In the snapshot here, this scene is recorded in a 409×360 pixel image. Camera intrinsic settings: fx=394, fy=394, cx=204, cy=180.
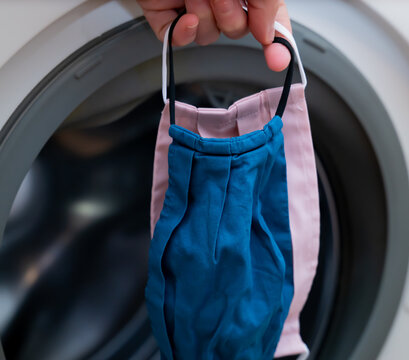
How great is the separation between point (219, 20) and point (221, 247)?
22cm

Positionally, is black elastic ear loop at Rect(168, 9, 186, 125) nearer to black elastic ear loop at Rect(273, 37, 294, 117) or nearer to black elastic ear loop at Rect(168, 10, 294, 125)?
black elastic ear loop at Rect(168, 10, 294, 125)

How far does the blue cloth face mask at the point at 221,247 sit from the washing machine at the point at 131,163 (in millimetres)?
71

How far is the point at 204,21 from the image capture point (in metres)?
0.38

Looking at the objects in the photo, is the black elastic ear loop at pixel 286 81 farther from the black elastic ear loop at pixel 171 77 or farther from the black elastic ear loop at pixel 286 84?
the black elastic ear loop at pixel 171 77

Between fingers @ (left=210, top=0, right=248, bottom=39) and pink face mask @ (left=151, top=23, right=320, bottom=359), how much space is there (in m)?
0.08

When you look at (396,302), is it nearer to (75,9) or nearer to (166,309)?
(166,309)

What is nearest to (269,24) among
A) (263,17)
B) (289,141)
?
(263,17)

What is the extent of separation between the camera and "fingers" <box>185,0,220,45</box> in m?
0.37

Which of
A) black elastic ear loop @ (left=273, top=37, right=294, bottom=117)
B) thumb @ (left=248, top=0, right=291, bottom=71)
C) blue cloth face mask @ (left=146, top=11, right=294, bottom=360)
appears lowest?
blue cloth face mask @ (left=146, top=11, right=294, bottom=360)

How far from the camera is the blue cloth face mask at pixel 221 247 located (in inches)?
15.3

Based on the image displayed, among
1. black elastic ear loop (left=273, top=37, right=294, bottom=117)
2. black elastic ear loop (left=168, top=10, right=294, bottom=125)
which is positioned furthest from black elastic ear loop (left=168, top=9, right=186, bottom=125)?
black elastic ear loop (left=273, top=37, right=294, bottom=117)

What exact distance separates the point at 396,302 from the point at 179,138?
1.19 ft

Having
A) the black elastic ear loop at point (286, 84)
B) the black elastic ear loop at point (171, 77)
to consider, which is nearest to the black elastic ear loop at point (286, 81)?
the black elastic ear loop at point (286, 84)

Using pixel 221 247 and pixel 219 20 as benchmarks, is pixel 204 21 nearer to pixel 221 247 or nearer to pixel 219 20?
pixel 219 20
